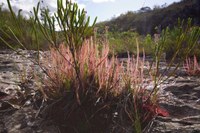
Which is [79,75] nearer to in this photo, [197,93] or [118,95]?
[118,95]

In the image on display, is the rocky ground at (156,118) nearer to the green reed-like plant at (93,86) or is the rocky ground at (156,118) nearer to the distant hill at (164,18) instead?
the green reed-like plant at (93,86)

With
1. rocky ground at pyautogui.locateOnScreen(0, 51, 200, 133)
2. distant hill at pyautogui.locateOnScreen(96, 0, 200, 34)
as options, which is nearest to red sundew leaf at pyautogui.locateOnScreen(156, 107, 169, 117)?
rocky ground at pyautogui.locateOnScreen(0, 51, 200, 133)

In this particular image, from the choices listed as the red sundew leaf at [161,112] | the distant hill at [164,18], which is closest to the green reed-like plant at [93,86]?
the red sundew leaf at [161,112]

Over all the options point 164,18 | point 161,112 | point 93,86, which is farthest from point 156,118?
point 164,18

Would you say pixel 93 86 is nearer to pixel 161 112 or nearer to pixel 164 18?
pixel 161 112

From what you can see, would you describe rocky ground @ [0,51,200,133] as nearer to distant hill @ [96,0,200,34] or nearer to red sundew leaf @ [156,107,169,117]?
red sundew leaf @ [156,107,169,117]

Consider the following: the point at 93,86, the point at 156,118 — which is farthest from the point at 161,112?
the point at 93,86

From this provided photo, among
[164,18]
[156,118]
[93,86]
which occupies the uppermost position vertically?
[164,18]

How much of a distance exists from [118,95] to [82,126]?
44 centimetres

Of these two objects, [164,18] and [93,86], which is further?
[164,18]

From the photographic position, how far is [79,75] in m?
2.70

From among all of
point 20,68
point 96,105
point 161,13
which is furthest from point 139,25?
point 96,105

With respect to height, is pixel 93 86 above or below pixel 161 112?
above

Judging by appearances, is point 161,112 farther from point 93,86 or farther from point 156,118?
point 93,86
